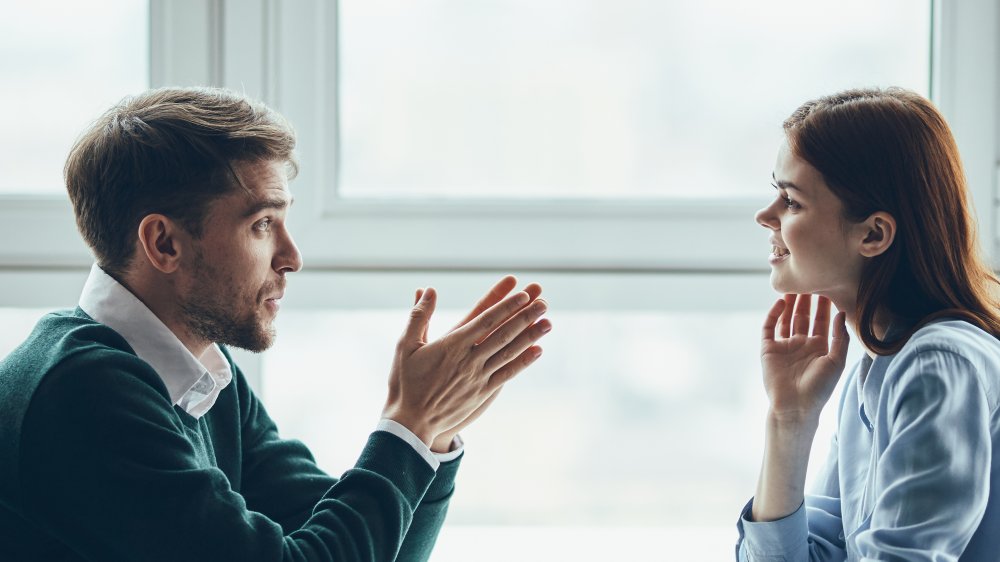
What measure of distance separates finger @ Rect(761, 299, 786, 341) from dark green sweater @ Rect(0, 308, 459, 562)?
57 centimetres

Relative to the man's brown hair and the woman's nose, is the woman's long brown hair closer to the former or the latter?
the woman's nose

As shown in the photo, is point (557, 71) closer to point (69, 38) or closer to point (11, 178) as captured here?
point (69, 38)

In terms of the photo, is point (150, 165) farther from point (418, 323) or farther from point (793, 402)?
point (793, 402)

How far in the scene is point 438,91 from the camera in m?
1.67

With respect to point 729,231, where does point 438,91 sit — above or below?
above

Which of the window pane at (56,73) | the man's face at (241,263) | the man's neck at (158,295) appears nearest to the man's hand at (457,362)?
the man's face at (241,263)

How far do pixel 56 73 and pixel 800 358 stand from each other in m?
1.44

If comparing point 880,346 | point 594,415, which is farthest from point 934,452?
point 594,415

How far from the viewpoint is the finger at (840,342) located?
1.24 metres

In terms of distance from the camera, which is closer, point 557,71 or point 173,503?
point 173,503

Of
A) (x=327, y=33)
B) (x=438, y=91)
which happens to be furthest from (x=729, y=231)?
(x=327, y=33)

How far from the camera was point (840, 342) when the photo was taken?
1238 millimetres

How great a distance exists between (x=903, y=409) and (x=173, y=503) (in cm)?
85

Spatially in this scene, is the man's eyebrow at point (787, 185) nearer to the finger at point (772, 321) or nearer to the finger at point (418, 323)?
the finger at point (772, 321)
